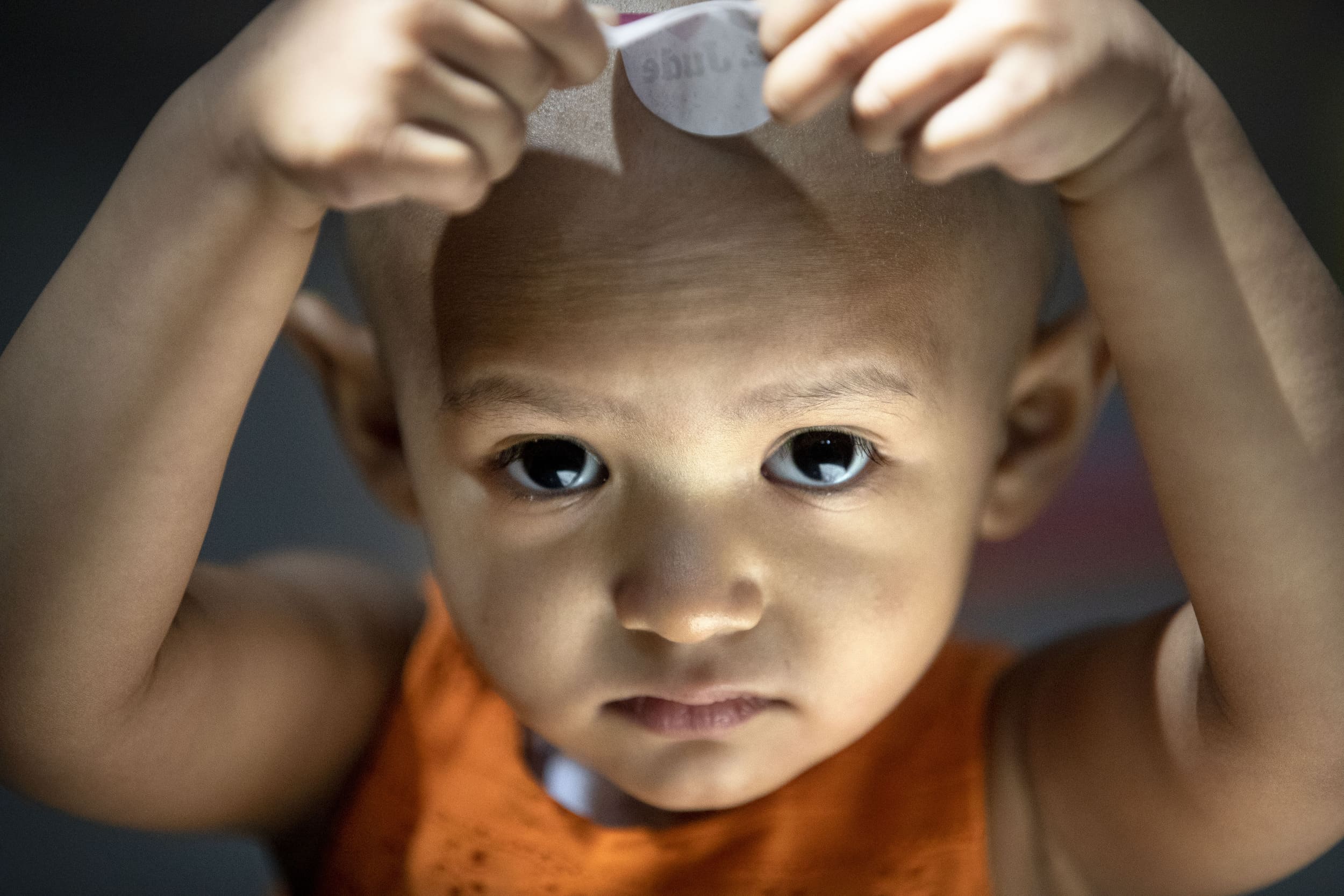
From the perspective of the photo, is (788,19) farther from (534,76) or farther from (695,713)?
(695,713)

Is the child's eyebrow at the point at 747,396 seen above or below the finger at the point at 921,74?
below

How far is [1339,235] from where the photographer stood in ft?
2.82

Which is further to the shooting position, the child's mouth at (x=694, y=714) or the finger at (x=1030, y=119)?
the child's mouth at (x=694, y=714)

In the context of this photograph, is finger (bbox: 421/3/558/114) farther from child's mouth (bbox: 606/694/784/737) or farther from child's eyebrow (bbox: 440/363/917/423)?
child's mouth (bbox: 606/694/784/737)

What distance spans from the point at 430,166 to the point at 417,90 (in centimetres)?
3

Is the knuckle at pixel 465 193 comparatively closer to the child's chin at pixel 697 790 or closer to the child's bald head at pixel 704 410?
the child's bald head at pixel 704 410

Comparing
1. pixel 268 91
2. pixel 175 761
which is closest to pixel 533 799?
pixel 175 761

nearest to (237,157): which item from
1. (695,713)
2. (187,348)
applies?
(187,348)

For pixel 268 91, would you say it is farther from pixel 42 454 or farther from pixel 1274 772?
pixel 1274 772

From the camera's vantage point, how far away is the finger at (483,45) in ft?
1.30

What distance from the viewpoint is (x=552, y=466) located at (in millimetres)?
565

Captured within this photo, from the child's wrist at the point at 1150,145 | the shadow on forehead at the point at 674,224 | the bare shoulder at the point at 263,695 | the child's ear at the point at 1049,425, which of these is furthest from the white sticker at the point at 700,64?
the bare shoulder at the point at 263,695

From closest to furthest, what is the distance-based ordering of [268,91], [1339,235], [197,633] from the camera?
[268,91]
[197,633]
[1339,235]

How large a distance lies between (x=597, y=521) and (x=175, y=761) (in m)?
0.27
